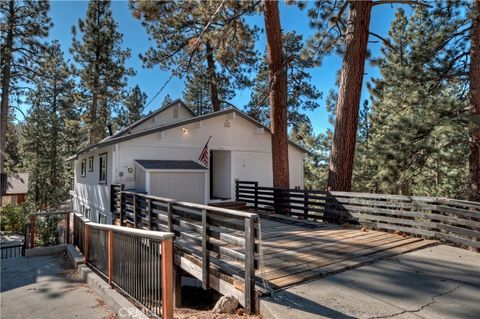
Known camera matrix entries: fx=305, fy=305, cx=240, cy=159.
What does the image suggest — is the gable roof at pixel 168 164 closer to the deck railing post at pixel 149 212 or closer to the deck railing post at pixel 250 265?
the deck railing post at pixel 149 212

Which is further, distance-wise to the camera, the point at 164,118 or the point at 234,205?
the point at 164,118

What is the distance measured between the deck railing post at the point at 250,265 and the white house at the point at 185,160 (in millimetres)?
6329

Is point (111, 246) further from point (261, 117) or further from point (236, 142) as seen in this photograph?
point (261, 117)

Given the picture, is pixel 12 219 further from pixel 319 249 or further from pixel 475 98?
pixel 475 98

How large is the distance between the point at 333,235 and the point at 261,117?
52.6 feet

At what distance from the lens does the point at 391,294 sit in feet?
11.3

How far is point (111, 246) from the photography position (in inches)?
197

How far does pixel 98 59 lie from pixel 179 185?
13883 mm

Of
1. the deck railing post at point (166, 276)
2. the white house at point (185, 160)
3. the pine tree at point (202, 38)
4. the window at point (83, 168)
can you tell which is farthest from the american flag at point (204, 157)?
the deck railing post at point (166, 276)

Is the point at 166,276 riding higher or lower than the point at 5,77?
lower

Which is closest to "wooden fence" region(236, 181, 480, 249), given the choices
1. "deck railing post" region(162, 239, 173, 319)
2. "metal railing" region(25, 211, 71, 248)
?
"deck railing post" region(162, 239, 173, 319)

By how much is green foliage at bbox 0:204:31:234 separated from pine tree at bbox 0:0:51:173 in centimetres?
209

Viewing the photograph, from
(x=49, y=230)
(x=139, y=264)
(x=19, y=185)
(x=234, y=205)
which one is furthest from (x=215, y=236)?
(x=19, y=185)

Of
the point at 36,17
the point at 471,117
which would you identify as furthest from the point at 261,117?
the point at 471,117
